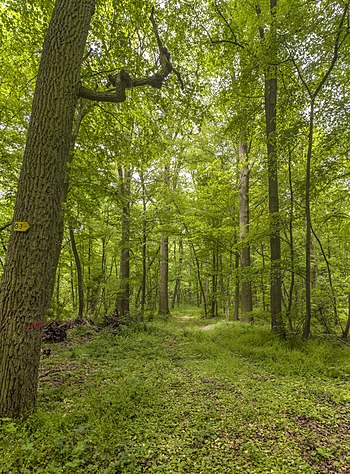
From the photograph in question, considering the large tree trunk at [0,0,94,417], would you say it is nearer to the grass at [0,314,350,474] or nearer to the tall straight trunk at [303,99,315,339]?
the grass at [0,314,350,474]

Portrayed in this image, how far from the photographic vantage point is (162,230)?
10.7 metres

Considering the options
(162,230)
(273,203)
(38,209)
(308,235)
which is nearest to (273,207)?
(273,203)

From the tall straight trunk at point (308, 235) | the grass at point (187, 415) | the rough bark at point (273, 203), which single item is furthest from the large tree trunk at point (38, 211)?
the tall straight trunk at point (308, 235)

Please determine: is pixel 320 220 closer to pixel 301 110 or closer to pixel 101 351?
pixel 301 110

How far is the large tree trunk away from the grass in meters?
0.56

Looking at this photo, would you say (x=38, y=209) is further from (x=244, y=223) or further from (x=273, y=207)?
(x=244, y=223)

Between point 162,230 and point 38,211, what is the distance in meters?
7.83

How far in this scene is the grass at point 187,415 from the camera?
224cm

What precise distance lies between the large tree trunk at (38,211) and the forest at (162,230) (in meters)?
0.02

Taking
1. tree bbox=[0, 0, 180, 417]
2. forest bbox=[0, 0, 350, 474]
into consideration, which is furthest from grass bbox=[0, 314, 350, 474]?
tree bbox=[0, 0, 180, 417]

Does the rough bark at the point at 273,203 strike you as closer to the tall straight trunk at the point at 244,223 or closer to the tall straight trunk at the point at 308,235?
the tall straight trunk at the point at 308,235

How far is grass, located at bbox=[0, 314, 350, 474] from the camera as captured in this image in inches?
88.0

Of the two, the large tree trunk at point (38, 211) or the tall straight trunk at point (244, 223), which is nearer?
the large tree trunk at point (38, 211)

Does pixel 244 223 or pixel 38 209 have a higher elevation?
pixel 244 223
